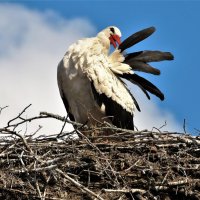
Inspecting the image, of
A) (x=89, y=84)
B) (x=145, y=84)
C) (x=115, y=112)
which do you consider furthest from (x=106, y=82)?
(x=145, y=84)

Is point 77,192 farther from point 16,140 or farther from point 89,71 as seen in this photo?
point 89,71

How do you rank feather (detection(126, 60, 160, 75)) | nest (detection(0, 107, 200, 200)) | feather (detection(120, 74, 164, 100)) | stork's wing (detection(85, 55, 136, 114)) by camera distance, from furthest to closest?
feather (detection(126, 60, 160, 75))
feather (detection(120, 74, 164, 100))
stork's wing (detection(85, 55, 136, 114))
nest (detection(0, 107, 200, 200))

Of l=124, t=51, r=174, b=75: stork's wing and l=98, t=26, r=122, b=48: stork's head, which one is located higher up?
l=98, t=26, r=122, b=48: stork's head

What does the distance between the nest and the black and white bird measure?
1.09 m

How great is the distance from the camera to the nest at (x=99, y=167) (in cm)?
677

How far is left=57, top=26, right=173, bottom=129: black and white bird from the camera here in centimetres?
866

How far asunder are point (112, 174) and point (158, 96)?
89.5 inches

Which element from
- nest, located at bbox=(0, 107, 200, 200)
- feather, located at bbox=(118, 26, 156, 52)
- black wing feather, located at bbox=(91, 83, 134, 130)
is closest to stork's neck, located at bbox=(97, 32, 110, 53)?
feather, located at bbox=(118, 26, 156, 52)

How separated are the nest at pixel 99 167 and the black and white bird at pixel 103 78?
3.57 feet

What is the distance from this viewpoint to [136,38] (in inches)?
362

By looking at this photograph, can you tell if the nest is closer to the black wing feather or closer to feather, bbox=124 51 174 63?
the black wing feather

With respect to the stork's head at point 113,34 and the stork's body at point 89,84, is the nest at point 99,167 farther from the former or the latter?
the stork's head at point 113,34

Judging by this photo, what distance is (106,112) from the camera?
8789 millimetres

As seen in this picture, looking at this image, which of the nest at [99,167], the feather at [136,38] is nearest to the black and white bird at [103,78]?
the feather at [136,38]
